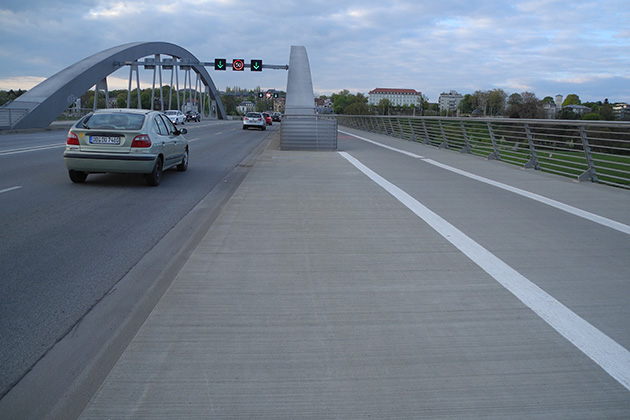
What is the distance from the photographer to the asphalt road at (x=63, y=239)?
4.00 meters

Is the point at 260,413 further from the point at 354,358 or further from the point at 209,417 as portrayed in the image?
the point at 354,358

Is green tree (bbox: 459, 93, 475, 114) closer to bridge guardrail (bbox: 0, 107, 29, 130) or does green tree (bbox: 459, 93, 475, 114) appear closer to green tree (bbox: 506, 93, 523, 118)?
green tree (bbox: 506, 93, 523, 118)

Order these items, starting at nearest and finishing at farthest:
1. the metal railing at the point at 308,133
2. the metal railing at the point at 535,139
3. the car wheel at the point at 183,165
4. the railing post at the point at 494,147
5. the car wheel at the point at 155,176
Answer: the car wheel at the point at 155,176, the metal railing at the point at 535,139, the car wheel at the point at 183,165, the railing post at the point at 494,147, the metal railing at the point at 308,133

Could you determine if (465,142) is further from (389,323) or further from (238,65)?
(238,65)

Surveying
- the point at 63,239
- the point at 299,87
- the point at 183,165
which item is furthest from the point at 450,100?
the point at 63,239

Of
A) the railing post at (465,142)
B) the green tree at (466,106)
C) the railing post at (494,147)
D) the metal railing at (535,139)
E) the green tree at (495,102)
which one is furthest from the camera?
the green tree at (466,106)

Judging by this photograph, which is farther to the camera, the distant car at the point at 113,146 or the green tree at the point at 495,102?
the green tree at the point at 495,102

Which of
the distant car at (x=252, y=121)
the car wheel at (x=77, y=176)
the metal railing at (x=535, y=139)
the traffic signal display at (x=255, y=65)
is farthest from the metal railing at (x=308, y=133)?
the traffic signal display at (x=255, y=65)

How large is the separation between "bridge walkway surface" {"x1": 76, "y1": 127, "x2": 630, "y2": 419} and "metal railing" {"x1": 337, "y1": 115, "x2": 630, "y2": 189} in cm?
455

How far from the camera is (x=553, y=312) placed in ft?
13.8

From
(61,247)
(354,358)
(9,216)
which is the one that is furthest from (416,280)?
(9,216)

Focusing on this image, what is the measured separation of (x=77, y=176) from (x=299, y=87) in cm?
2589

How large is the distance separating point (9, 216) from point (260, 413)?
6.38 meters

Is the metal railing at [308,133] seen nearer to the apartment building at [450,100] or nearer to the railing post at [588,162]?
the railing post at [588,162]
